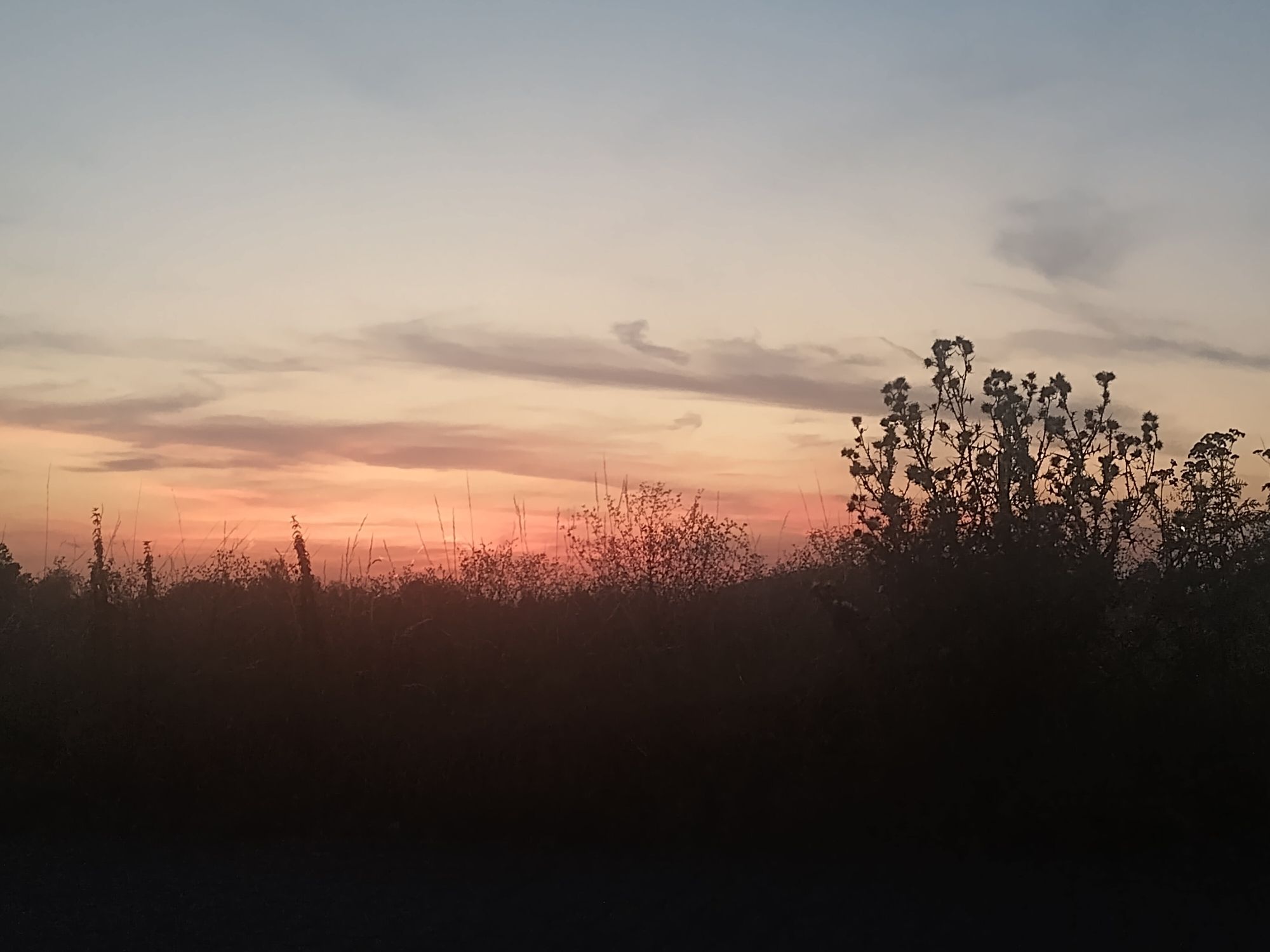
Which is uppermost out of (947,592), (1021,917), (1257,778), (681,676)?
(947,592)

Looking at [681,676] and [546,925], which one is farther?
[681,676]

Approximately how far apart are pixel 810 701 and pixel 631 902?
8.02 feet

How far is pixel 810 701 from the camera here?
908 cm

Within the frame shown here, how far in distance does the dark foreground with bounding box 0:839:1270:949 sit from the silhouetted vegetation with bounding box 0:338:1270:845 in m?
0.52

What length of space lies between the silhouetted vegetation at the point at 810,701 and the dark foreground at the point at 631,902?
0.52 meters

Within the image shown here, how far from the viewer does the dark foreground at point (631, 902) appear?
22.3 feet

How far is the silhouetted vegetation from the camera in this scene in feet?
27.4

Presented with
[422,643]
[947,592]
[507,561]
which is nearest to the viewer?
[947,592]

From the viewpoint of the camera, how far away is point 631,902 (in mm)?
7395

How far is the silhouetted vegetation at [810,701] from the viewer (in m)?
8.36

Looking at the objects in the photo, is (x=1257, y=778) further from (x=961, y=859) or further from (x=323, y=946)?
(x=323, y=946)

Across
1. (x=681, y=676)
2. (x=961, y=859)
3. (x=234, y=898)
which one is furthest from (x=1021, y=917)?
(x=234, y=898)

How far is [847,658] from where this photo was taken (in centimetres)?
938

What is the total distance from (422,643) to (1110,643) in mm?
6461
